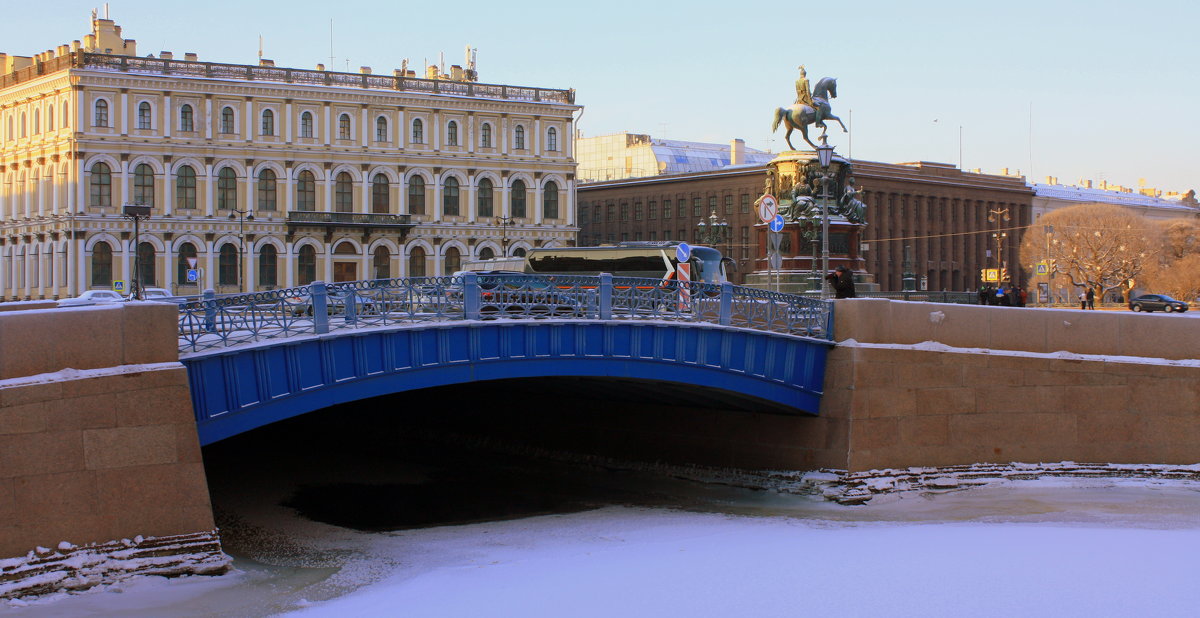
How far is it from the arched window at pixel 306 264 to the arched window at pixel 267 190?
3.00 meters

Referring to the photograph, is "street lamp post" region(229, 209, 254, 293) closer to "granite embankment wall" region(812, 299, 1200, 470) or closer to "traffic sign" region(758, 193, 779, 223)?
"traffic sign" region(758, 193, 779, 223)

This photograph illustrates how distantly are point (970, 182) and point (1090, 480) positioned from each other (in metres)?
85.8

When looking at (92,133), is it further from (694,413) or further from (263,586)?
(263,586)

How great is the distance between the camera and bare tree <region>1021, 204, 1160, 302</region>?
7806 cm

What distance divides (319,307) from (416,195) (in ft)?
190

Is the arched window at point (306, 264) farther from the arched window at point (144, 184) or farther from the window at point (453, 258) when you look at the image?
the arched window at point (144, 184)

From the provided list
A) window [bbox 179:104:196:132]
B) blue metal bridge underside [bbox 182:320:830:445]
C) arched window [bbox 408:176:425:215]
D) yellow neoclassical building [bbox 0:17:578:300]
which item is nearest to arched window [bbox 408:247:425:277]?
yellow neoclassical building [bbox 0:17:578:300]

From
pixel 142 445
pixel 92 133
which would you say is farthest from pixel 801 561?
pixel 92 133

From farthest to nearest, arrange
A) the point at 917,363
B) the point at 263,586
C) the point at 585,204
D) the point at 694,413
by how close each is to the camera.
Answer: the point at 585,204, the point at 694,413, the point at 917,363, the point at 263,586

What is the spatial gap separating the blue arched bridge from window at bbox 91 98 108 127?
170ft

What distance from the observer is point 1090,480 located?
24.3 metres

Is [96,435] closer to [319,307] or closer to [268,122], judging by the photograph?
[319,307]

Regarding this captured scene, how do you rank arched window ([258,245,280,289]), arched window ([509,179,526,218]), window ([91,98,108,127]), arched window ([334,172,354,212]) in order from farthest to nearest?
arched window ([509,179,526,218])
arched window ([334,172,354,212])
arched window ([258,245,280,289])
window ([91,98,108,127])

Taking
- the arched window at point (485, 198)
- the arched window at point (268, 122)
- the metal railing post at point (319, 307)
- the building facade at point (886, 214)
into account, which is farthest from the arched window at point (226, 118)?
the metal railing post at point (319, 307)
